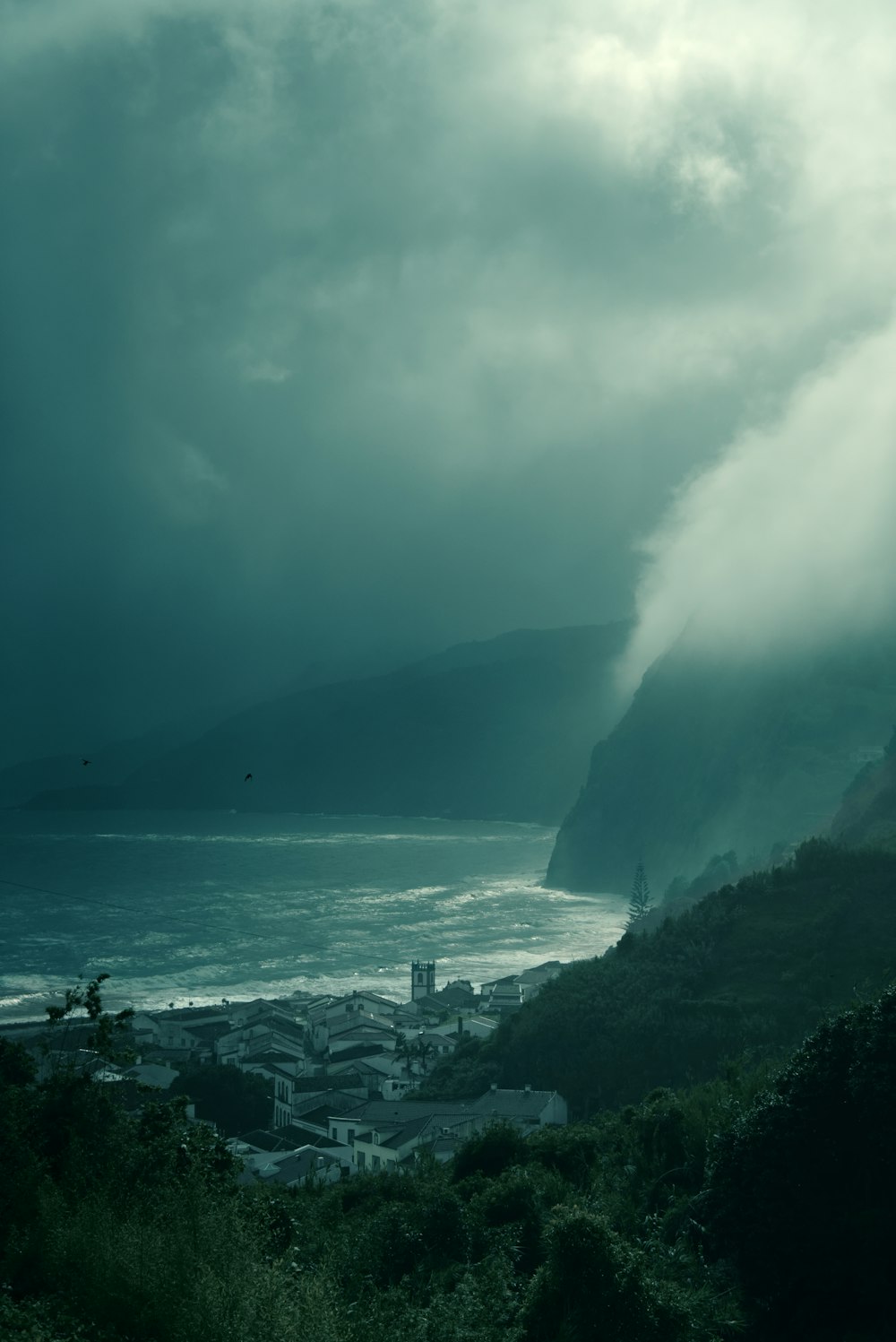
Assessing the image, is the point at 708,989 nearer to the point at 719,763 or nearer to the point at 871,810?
the point at 871,810

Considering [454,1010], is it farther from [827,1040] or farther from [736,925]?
[827,1040]

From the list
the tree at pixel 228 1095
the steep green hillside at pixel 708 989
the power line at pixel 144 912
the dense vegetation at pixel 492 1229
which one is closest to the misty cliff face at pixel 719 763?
the power line at pixel 144 912

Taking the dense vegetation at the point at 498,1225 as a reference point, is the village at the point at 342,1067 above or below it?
below

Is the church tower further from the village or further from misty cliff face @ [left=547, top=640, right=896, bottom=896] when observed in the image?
misty cliff face @ [left=547, top=640, right=896, bottom=896]

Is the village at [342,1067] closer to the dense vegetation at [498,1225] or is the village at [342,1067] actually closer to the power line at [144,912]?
the dense vegetation at [498,1225]

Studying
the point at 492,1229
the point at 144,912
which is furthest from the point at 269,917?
the point at 492,1229

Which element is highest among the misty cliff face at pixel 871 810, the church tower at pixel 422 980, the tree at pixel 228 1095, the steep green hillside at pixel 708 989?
the misty cliff face at pixel 871 810
